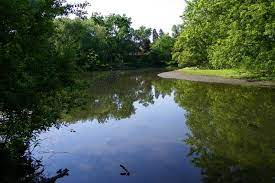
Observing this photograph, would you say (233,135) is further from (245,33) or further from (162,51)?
(162,51)

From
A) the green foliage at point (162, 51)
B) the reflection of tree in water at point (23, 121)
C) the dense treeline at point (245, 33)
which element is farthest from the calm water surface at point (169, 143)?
the green foliage at point (162, 51)

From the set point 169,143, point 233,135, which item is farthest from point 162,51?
point 169,143

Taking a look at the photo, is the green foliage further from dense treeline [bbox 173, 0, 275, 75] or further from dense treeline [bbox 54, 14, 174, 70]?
dense treeline [bbox 173, 0, 275, 75]

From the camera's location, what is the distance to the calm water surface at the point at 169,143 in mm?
14992

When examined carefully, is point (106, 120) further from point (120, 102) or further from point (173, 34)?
point (173, 34)

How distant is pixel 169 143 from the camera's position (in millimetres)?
19969

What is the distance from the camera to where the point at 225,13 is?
51.3 m

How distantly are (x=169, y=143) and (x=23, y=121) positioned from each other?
364 inches

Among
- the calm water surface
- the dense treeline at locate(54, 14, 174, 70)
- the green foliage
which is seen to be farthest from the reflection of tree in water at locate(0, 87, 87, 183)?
the green foliage

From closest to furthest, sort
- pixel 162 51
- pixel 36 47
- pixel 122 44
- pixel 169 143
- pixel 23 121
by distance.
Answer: pixel 23 121
pixel 36 47
pixel 169 143
pixel 122 44
pixel 162 51

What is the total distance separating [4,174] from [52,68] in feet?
12.3

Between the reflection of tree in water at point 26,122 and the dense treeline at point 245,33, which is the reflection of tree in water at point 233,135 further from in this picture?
the dense treeline at point 245,33

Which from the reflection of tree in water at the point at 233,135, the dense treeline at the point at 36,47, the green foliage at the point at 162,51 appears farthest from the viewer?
the green foliage at the point at 162,51

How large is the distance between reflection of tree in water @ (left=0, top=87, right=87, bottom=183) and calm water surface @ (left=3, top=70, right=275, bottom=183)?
111cm
